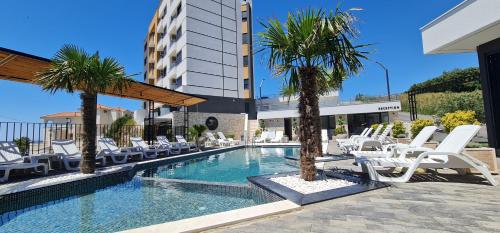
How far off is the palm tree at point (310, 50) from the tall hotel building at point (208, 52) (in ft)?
70.2

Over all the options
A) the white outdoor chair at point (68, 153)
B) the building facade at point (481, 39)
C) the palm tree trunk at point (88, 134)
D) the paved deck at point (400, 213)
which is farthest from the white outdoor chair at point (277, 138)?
the paved deck at point (400, 213)

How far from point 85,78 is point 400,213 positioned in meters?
7.77

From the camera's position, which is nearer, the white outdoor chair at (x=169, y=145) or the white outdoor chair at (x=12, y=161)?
the white outdoor chair at (x=12, y=161)

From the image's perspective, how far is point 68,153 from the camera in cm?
850

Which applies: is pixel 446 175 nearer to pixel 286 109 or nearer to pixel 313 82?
pixel 313 82

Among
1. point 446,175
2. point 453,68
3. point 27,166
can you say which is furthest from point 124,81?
point 453,68

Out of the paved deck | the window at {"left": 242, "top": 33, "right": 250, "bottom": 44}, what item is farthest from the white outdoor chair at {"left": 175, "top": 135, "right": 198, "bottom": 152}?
the window at {"left": 242, "top": 33, "right": 250, "bottom": 44}

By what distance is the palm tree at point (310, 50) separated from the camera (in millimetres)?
4914

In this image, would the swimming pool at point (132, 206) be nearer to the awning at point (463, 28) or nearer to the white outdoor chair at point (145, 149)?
the white outdoor chair at point (145, 149)

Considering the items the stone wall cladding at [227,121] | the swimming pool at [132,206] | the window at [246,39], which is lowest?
the swimming pool at [132,206]

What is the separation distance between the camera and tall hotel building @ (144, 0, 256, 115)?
27.3m

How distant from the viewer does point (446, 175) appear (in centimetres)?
559

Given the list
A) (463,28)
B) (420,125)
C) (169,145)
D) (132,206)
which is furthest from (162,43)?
(463,28)

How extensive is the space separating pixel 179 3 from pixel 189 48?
252 inches
